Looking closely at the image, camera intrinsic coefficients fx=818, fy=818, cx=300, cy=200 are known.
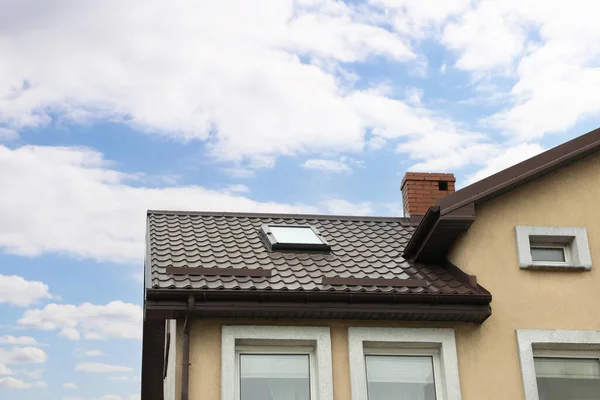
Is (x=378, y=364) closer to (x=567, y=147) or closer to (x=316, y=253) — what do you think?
(x=316, y=253)

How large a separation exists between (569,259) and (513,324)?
4.73ft

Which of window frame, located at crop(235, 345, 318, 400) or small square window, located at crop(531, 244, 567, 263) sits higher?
small square window, located at crop(531, 244, 567, 263)

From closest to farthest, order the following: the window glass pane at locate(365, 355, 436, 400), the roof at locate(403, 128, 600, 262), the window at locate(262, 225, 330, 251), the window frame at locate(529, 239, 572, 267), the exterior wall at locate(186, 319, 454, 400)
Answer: the exterior wall at locate(186, 319, 454, 400) → the window glass pane at locate(365, 355, 436, 400) → the roof at locate(403, 128, 600, 262) → the window frame at locate(529, 239, 572, 267) → the window at locate(262, 225, 330, 251)

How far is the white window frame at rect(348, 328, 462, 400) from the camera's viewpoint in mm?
10219

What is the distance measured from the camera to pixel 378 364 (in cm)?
1052

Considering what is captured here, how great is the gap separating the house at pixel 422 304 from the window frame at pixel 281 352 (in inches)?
0.7

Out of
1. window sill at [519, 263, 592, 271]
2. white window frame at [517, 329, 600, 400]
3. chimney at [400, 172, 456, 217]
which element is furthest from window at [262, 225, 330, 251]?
white window frame at [517, 329, 600, 400]

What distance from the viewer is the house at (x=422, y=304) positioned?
1003 centimetres

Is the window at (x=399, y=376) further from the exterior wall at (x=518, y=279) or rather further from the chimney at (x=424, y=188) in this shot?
the chimney at (x=424, y=188)

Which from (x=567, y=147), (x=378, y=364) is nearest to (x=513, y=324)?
(x=378, y=364)

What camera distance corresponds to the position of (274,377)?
1023cm

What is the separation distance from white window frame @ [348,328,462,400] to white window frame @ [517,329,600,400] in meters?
0.89

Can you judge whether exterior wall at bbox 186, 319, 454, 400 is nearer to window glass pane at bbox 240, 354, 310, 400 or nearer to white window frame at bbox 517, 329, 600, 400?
window glass pane at bbox 240, 354, 310, 400

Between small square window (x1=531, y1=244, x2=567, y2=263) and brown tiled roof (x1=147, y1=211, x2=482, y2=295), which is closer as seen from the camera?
brown tiled roof (x1=147, y1=211, x2=482, y2=295)
